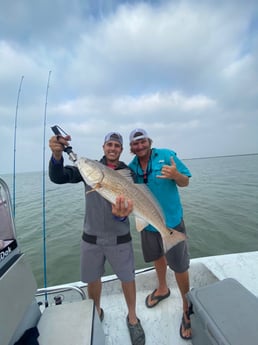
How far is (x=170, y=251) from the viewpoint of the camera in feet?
9.09

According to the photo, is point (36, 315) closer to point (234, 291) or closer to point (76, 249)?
point (234, 291)

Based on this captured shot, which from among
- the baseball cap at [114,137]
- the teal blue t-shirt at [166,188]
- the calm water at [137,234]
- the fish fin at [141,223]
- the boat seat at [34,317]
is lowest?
the calm water at [137,234]

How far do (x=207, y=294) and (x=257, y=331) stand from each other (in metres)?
0.49

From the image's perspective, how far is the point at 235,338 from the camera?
1.58 m

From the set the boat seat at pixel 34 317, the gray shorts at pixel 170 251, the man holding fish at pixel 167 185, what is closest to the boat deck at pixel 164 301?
the man holding fish at pixel 167 185

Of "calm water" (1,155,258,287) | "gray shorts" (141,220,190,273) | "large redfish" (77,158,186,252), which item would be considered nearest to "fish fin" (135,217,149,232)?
"large redfish" (77,158,186,252)

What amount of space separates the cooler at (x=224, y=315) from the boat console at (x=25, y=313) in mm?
938

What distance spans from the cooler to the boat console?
94 cm

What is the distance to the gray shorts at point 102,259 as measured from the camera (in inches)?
98.5

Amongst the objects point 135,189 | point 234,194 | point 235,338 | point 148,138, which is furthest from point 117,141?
point 234,194

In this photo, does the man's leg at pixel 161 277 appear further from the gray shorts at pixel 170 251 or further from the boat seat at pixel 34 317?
the boat seat at pixel 34 317

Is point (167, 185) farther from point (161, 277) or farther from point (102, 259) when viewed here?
point (161, 277)

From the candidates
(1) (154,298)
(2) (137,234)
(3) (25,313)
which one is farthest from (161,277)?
(2) (137,234)

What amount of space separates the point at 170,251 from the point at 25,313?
1714mm
